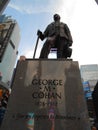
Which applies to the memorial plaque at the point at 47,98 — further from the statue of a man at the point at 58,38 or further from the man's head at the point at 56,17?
the man's head at the point at 56,17

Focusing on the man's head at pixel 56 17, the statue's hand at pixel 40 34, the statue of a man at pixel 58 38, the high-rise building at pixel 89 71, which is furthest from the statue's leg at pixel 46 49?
the high-rise building at pixel 89 71

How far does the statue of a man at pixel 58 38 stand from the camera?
500 cm

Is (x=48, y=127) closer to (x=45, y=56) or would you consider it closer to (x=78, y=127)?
(x=78, y=127)

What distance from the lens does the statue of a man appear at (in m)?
5.00

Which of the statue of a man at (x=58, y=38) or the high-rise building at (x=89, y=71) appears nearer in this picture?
the statue of a man at (x=58, y=38)

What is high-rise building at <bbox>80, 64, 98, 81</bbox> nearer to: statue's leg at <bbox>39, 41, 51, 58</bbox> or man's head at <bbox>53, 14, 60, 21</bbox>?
man's head at <bbox>53, 14, 60, 21</bbox>

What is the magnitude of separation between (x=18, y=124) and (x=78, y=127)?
1105mm

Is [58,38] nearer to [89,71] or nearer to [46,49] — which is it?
[46,49]

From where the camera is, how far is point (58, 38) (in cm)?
522

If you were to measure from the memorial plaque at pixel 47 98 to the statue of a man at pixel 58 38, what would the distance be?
70 cm

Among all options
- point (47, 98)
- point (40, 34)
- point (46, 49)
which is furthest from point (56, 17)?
point (47, 98)

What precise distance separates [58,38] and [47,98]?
7.02ft

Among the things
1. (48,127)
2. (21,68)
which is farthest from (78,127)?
(21,68)

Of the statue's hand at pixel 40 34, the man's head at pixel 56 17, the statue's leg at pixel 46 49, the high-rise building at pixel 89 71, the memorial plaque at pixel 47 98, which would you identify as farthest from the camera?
the high-rise building at pixel 89 71
